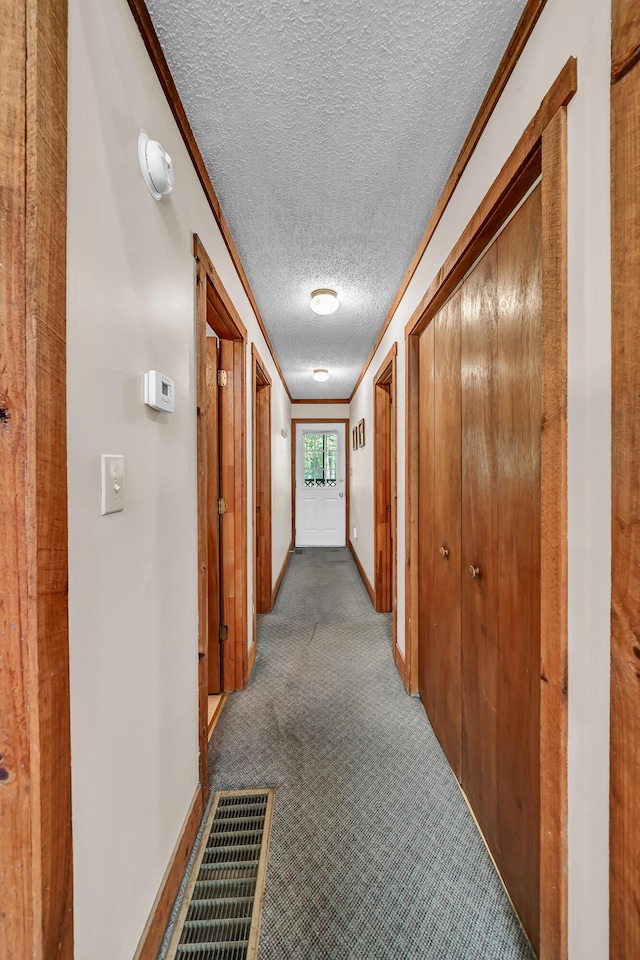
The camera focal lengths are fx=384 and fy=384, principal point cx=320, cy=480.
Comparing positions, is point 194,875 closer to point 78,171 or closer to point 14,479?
point 14,479

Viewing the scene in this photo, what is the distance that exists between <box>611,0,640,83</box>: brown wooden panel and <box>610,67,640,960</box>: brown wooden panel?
0.02 metres

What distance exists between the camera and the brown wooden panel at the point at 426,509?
6.05 ft

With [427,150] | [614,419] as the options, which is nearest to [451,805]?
[614,419]

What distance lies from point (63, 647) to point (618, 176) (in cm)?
119

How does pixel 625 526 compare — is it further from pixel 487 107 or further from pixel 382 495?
pixel 382 495

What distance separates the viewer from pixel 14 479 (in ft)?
1.87

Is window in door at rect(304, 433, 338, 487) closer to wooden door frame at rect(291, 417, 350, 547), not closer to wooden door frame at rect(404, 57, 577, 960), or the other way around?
wooden door frame at rect(291, 417, 350, 547)

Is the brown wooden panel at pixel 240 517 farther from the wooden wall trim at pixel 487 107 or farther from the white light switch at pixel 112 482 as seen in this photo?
the white light switch at pixel 112 482

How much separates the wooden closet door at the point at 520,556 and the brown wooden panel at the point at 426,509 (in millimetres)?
691

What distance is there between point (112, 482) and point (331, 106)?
1251 millimetres

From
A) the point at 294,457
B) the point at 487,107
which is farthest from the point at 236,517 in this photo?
the point at 294,457

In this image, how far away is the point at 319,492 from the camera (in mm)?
6156

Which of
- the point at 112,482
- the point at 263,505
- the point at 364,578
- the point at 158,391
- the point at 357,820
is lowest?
the point at 357,820

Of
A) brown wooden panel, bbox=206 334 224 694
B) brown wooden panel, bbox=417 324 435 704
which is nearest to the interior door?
brown wooden panel, bbox=206 334 224 694
